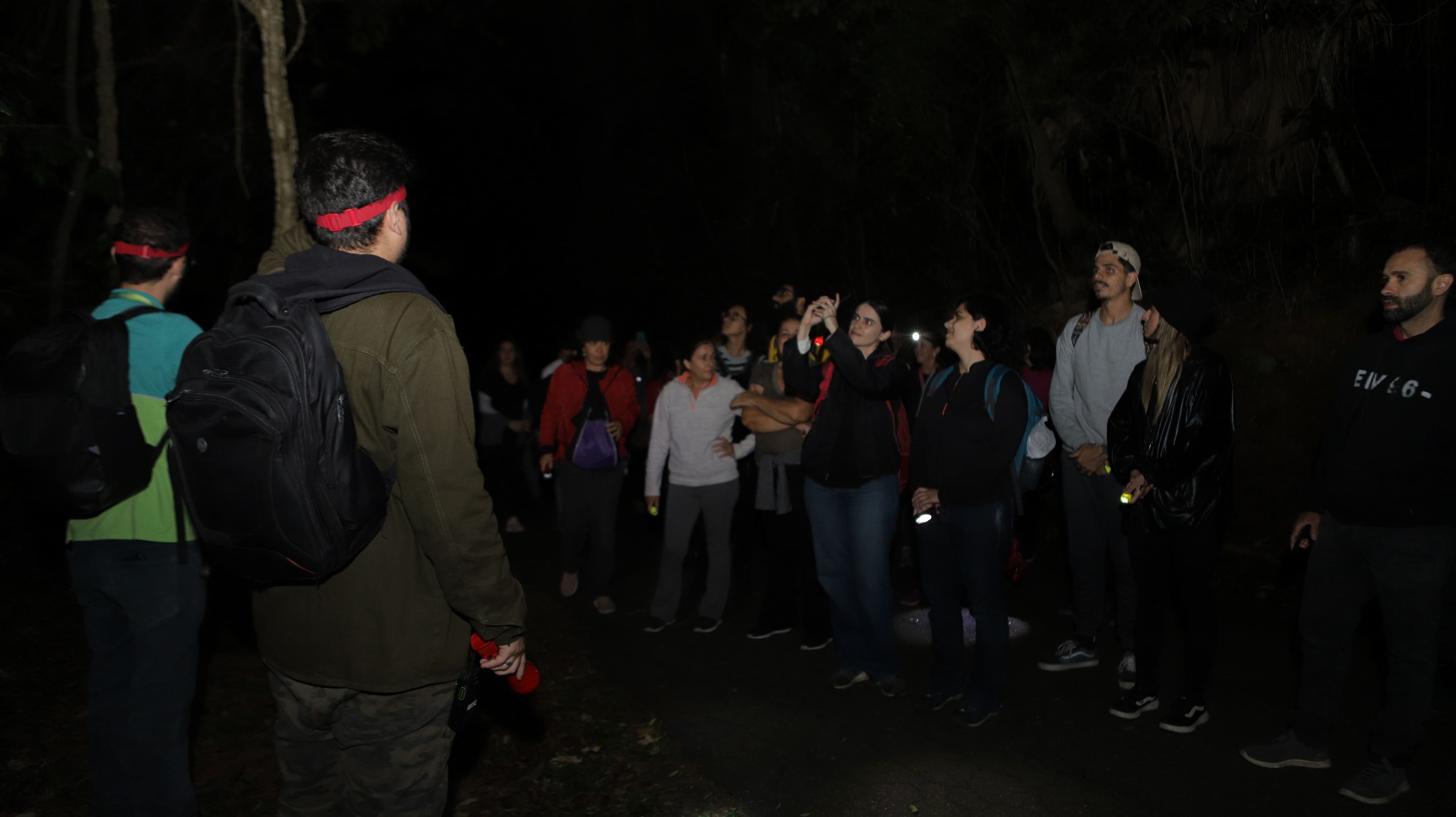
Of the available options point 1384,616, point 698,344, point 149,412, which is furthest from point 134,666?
point 1384,616

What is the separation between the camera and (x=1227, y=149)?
10281 mm

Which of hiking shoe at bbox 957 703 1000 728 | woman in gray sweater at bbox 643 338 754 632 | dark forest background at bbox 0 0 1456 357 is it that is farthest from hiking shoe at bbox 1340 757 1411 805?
Result: dark forest background at bbox 0 0 1456 357

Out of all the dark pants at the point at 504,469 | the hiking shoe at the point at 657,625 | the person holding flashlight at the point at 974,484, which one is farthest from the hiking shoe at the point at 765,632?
the dark pants at the point at 504,469

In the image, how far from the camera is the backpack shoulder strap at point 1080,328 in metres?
5.89

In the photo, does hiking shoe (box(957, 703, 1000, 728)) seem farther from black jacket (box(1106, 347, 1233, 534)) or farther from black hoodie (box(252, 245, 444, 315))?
black hoodie (box(252, 245, 444, 315))

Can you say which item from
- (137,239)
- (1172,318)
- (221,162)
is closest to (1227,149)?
(1172,318)

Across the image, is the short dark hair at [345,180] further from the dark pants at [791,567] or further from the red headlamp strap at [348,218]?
the dark pants at [791,567]

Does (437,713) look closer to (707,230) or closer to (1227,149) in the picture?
(1227,149)

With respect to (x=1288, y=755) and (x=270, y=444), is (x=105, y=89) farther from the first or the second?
(x=1288, y=755)

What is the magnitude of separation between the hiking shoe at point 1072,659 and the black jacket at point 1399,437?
1.95 m

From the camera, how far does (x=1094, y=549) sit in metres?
5.80

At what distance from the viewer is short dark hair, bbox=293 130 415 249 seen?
2.59 m

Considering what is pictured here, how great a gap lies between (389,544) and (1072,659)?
4.64 metres

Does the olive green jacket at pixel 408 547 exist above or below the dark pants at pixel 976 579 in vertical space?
above
